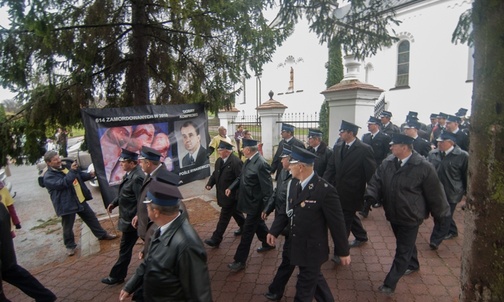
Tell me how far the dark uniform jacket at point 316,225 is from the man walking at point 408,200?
1.03 m

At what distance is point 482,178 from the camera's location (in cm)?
197

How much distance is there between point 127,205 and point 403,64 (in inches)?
865

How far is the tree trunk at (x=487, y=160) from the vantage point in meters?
1.85

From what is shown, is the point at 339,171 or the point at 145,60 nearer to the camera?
the point at 339,171

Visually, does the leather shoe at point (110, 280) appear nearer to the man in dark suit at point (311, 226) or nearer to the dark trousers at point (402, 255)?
the man in dark suit at point (311, 226)

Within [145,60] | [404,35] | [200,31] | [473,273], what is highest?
[404,35]

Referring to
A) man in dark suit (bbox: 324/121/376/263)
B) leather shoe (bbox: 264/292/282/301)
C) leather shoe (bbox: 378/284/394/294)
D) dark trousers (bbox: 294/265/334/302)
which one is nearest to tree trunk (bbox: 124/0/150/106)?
man in dark suit (bbox: 324/121/376/263)

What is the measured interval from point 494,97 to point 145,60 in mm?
5458

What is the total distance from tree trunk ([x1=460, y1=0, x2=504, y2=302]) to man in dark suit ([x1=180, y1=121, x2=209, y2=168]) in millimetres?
5072

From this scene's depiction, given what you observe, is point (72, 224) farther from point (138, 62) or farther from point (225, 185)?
point (138, 62)

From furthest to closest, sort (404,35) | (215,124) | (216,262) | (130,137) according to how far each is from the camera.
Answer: (215,124) < (404,35) < (130,137) < (216,262)

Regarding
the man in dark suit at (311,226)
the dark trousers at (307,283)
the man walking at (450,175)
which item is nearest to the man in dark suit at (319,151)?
the man walking at (450,175)

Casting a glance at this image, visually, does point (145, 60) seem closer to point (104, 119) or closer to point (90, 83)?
point (90, 83)

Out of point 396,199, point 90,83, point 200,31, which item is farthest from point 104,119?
point 396,199
